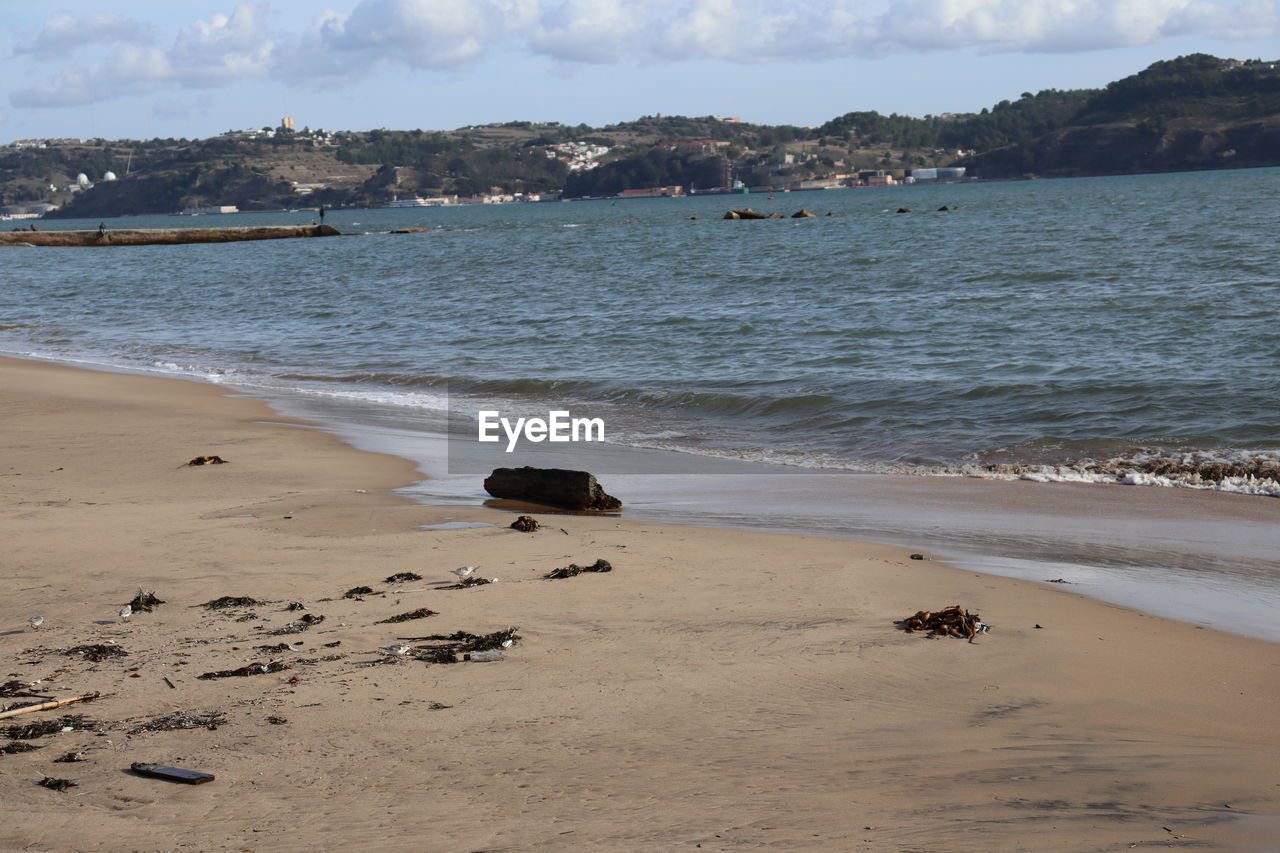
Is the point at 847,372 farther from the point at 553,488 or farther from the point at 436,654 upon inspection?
the point at 436,654

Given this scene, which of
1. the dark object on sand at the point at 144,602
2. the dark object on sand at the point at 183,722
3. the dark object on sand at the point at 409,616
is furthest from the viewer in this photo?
the dark object on sand at the point at 144,602

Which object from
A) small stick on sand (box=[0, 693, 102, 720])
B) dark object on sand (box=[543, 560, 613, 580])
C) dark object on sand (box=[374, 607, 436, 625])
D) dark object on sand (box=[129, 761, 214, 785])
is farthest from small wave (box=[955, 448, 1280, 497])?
dark object on sand (box=[129, 761, 214, 785])

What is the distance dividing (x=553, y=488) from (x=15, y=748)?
5.60 meters

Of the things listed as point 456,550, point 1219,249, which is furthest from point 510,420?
point 1219,249

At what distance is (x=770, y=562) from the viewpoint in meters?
7.59

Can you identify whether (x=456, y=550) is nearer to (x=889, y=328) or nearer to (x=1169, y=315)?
(x=889, y=328)

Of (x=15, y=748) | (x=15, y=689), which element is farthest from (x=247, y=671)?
(x=15, y=748)

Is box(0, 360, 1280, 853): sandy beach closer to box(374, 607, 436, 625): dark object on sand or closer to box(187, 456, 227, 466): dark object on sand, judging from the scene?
box(374, 607, 436, 625): dark object on sand

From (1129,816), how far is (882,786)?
84cm

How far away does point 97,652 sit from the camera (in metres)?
5.60

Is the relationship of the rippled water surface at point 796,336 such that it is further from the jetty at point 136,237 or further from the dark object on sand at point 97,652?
the jetty at point 136,237

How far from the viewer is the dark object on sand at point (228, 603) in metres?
6.45

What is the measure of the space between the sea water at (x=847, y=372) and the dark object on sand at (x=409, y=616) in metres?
3.32

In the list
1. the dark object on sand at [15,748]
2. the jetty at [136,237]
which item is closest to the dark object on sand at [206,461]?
the dark object on sand at [15,748]
